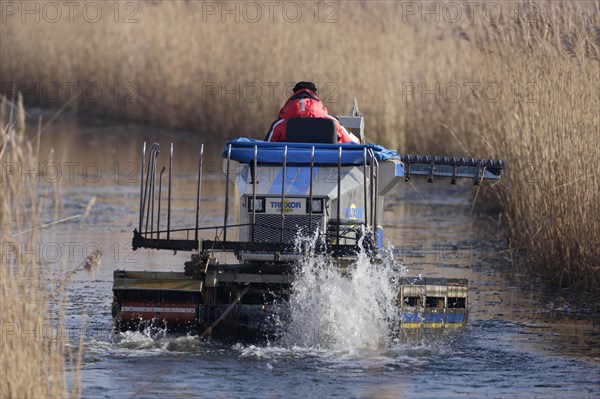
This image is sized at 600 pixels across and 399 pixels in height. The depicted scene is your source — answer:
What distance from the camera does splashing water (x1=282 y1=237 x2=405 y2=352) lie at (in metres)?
10.6

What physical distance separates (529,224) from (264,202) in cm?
471

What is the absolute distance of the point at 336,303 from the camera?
10.7 metres

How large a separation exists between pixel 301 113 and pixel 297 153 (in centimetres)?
125

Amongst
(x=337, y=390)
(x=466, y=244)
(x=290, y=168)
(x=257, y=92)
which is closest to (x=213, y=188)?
(x=257, y=92)

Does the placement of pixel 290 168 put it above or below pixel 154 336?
above

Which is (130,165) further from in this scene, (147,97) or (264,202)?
(264,202)

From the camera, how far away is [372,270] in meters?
10.7

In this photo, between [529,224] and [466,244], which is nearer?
[529,224]
